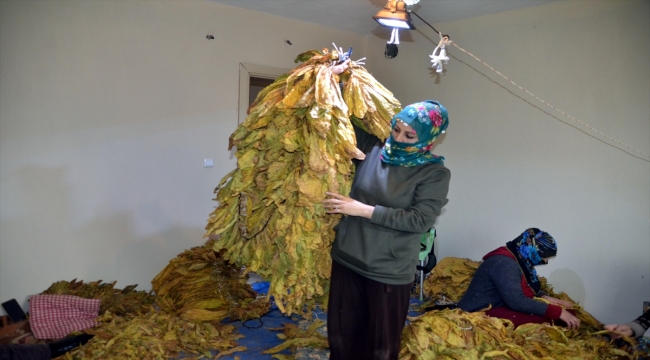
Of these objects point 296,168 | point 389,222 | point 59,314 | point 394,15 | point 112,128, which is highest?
point 394,15

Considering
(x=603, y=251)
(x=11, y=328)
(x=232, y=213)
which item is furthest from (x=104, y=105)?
(x=603, y=251)

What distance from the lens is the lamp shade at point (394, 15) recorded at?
8.82 ft

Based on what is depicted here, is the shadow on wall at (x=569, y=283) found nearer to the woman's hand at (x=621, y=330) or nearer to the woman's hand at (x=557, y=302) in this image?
the woman's hand at (x=557, y=302)

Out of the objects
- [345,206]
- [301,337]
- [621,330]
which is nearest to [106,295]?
[301,337]

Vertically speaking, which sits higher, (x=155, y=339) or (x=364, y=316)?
(x=364, y=316)

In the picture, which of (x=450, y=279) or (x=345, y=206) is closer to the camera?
(x=345, y=206)

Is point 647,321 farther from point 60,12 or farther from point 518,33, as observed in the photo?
point 60,12

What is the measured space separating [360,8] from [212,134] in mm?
1594

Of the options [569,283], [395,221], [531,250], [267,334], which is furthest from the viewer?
[569,283]

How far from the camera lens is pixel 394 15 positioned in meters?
2.69

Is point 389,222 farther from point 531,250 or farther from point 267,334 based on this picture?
point 267,334

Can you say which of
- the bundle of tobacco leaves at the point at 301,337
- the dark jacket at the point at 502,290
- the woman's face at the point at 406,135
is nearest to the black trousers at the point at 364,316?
the woman's face at the point at 406,135

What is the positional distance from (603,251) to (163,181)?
10.4 ft

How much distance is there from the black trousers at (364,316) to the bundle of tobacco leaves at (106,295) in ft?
5.58
